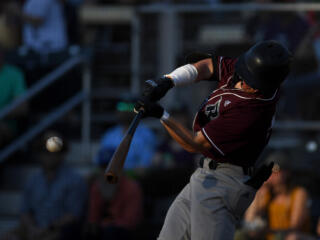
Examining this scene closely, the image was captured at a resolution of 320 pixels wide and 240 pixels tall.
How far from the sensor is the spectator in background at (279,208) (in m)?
6.64

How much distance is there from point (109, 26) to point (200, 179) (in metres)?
4.49

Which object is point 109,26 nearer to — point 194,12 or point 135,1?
point 135,1

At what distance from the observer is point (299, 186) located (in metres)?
6.99

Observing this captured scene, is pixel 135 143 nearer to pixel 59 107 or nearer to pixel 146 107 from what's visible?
pixel 59 107

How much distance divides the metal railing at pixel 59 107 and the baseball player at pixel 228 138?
3454 millimetres

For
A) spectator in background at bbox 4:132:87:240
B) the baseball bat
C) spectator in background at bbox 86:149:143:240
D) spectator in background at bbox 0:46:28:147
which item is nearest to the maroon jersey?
the baseball bat

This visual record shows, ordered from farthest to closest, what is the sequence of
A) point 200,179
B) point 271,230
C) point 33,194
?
point 33,194 → point 271,230 → point 200,179

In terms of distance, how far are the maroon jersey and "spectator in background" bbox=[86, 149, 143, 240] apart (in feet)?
7.84

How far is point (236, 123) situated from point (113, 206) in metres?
2.67

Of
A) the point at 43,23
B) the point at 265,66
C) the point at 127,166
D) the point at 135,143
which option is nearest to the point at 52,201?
the point at 127,166

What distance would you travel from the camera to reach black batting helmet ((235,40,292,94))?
4387 millimetres

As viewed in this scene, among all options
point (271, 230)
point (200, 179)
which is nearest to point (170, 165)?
point (271, 230)

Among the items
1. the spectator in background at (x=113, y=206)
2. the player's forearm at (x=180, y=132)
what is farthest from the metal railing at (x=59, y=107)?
the player's forearm at (x=180, y=132)

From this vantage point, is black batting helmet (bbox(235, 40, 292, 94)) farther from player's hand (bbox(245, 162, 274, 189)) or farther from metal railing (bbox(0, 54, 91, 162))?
metal railing (bbox(0, 54, 91, 162))
